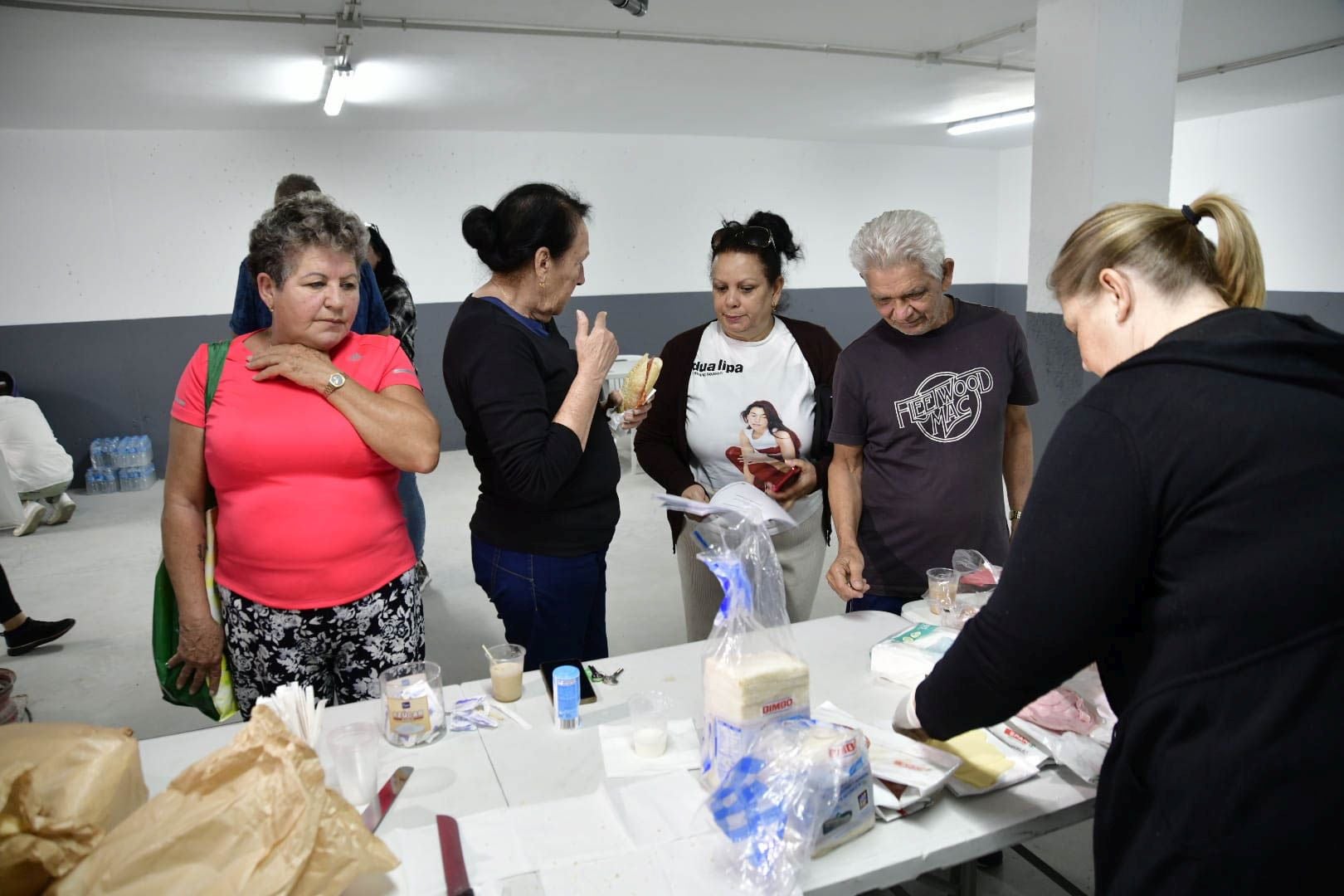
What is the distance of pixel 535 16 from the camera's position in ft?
15.7

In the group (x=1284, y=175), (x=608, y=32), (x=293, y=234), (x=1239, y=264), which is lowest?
(x=1239, y=264)

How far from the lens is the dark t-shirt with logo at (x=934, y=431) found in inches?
82.7

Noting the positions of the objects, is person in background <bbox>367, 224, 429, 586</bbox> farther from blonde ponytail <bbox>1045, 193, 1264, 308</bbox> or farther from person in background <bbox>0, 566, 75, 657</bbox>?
blonde ponytail <bbox>1045, 193, 1264, 308</bbox>

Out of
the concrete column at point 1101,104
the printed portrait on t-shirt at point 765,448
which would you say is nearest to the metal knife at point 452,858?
the printed portrait on t-shirt at point 765,448

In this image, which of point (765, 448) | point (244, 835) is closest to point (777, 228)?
point (765, 448)

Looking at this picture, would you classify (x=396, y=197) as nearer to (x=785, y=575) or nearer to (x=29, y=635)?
(x=29, y=635)

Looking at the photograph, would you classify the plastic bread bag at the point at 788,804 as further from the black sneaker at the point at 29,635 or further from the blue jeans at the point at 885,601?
the black sneaker at the point at 29,635

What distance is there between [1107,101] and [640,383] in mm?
2896

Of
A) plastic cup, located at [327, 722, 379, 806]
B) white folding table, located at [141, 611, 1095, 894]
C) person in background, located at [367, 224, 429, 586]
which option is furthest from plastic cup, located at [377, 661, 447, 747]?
person in background, located at [367, 224, 429, 586]

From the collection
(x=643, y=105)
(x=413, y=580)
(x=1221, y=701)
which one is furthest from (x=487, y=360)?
(x=643, y=105)

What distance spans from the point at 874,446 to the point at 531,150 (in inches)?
273

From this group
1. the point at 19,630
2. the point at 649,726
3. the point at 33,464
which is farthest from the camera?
the point at 33,464

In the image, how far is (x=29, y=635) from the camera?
3.93m

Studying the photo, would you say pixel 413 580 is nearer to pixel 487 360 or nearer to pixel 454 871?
pixel 487 360
